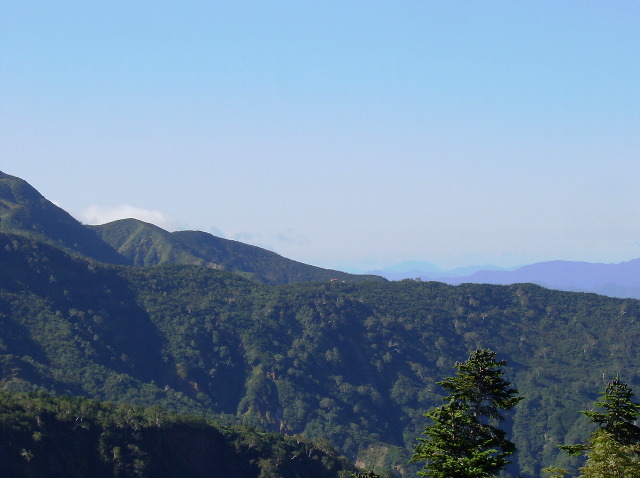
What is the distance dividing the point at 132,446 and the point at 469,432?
111 meters

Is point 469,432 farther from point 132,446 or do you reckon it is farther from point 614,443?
point 132,446

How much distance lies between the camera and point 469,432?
49.7m

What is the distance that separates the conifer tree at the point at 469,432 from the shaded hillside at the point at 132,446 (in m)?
101

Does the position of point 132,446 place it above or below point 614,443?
below

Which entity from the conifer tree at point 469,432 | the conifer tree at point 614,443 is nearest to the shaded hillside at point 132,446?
the conifer tree at point 469,432

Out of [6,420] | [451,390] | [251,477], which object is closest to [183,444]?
[251,477]

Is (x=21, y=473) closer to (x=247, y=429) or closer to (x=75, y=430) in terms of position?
(x=75, y=430)

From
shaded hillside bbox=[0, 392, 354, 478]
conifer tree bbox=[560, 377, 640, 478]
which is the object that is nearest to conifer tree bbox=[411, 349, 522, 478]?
conifer tree bbox=[560, 377, 640, 478]

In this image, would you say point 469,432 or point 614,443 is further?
point 469,432

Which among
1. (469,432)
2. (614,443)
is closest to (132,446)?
(469,432)

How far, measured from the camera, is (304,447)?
16975cm

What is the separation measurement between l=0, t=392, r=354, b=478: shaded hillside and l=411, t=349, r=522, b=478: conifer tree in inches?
3977

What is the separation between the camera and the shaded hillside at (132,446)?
136750mm

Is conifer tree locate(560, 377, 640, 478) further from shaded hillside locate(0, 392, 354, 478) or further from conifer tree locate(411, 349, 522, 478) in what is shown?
shaded hillside locate(0, 392, 354, 478)
